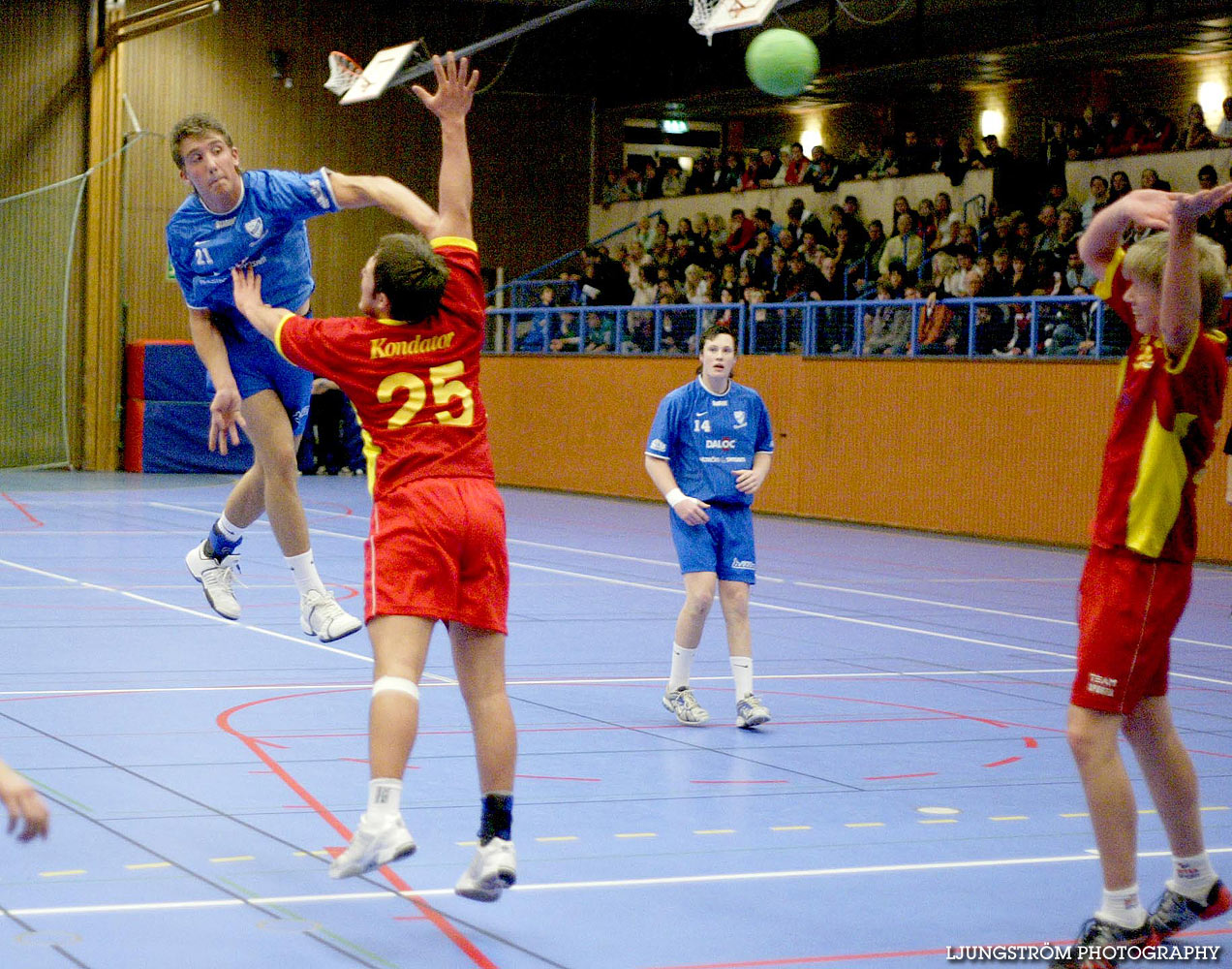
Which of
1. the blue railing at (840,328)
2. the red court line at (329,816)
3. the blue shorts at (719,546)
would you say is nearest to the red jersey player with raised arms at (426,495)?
the red court line at (329,816)

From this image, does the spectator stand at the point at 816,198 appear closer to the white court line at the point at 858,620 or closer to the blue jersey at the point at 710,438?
the white court line at the point at 858,620

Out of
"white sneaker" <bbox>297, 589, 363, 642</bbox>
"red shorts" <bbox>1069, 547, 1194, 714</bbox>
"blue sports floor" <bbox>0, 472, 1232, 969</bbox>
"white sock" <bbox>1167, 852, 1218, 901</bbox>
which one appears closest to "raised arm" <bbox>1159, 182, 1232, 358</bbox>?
"red shorts" <bbox>1069, 547, 1194, 714</bbox>

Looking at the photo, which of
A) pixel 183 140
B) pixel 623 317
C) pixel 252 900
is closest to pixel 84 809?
pixel 252 900

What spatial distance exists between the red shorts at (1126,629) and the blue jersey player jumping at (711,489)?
385 cm

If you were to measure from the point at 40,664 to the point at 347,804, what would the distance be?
Result: 392 centimetres

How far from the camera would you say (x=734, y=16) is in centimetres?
1705

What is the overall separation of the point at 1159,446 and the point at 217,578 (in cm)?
479

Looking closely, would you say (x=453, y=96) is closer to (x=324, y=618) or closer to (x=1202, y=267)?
(x=1202, y=267)

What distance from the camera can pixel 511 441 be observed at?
90.1 feet

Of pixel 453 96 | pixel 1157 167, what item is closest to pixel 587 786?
pixel 453 96

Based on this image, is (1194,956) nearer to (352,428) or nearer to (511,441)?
(511,441)

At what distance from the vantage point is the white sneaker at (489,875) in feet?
15.6

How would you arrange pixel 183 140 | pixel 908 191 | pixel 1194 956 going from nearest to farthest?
pixel 1194 956
pixel 183 140
pixel 908 191

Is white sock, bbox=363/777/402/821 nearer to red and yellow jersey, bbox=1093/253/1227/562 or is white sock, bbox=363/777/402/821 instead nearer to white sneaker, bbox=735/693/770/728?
red and yellow jersey, bbox=1093/253/1227/562
